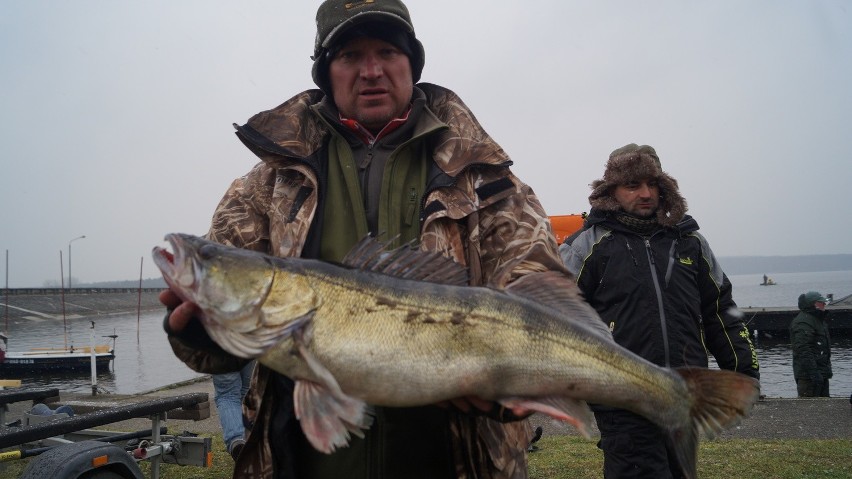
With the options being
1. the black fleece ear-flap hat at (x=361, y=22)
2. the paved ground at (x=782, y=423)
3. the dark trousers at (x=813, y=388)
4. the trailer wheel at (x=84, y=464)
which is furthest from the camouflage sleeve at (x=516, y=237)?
the dark trousers at (x=813, y=388)

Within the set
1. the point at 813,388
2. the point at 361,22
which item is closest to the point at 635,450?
the point at 361,22

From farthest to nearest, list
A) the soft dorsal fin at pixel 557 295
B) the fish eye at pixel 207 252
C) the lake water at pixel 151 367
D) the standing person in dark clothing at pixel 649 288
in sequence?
the lake water at pixel 151 367, the standing person in dark clothing at pixel 649 288, the soft dorsal fin at pixel 557 295, the fish eye at pixel 207 252

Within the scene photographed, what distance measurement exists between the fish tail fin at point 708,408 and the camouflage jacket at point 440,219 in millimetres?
647

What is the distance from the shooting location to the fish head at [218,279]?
2.11 meters

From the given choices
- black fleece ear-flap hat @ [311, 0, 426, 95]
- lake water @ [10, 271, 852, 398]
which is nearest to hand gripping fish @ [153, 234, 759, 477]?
black fleece ear-flap hat @ [311, 0, 426, 95]

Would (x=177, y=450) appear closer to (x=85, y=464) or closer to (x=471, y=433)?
(x=85, y=464)

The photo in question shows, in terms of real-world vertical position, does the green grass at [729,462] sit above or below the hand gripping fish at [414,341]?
below

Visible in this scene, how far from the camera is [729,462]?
5.88 m

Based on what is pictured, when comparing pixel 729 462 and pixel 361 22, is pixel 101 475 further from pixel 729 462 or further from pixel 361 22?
pixel 729 462

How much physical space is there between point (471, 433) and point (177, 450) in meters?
3.71

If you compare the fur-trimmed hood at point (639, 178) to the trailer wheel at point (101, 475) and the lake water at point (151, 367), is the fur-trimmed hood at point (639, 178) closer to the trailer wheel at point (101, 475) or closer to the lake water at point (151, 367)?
the trailer wheel at point (101, 475)

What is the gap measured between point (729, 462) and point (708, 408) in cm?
430

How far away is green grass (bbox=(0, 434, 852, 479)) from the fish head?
446 centimetres

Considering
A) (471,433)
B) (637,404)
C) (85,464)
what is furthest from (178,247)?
(85,464)
